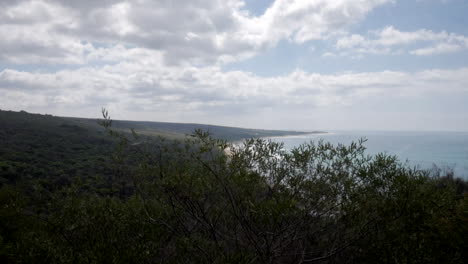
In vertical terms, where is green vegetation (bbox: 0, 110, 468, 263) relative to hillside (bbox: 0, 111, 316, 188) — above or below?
above

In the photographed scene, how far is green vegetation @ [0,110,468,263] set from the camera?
27.3 feet

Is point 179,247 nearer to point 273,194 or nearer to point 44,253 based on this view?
point 273,194

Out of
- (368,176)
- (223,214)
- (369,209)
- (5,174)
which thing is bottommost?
(5,174)

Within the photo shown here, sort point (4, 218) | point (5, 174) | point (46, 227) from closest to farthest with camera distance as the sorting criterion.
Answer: point (46, 227) < point (4, 218) < point (5, 174)

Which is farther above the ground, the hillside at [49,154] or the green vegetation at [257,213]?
the green vegetation at [257,213]

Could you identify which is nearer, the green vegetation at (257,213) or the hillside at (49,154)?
the green vegetation at (257,213)

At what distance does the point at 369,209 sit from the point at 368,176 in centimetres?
105

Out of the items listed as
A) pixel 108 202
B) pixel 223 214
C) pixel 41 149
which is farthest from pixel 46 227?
pixel 41 149

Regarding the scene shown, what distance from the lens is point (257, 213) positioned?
24.0ft

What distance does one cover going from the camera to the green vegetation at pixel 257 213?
8.34 metres

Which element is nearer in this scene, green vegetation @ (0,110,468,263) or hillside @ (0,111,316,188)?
green vegetation @ (0,110,468,263)

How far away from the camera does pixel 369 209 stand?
344 inches

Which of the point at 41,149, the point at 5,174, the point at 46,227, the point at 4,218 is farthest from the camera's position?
the point at 41,149

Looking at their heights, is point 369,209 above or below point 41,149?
above
